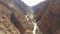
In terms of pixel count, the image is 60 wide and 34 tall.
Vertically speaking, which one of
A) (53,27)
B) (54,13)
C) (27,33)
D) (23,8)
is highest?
(23,8)

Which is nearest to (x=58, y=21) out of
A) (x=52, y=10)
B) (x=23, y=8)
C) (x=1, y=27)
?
(x=52, y=10)

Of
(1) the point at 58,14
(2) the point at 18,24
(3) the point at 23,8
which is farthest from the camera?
(3) the point at 23,8

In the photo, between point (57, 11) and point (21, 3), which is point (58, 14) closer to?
point (57, 11)

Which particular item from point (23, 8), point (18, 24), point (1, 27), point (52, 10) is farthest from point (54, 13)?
point (23, 8)

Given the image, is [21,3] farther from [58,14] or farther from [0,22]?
[58,14]

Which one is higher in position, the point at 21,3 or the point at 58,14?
the point at 21,3

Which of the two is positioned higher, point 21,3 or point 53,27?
point 21,3

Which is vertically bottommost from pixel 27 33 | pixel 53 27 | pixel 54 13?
pixel 53 27

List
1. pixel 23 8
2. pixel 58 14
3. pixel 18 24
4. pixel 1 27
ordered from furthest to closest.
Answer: pixel 23 8 < pixel 18 24 < pixel 1 27 < pixel 58 14

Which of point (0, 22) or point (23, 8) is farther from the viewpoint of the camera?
point (23, 8)
